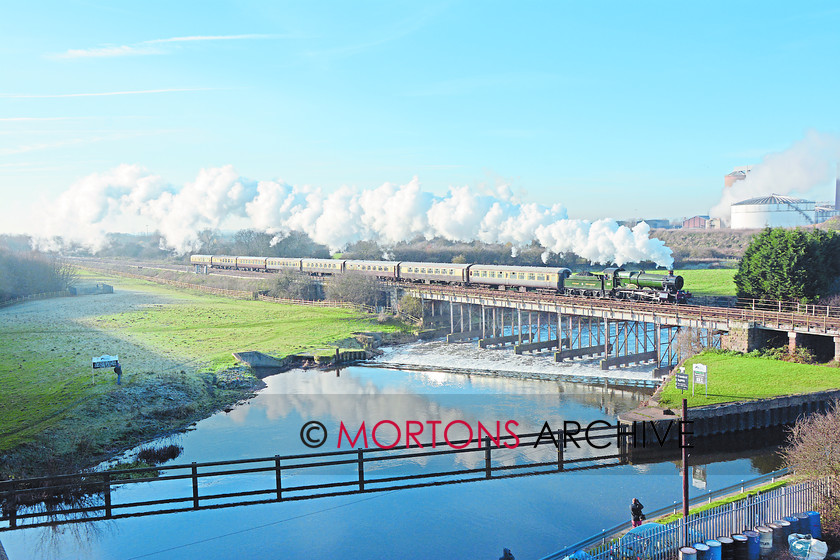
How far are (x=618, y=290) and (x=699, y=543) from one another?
112 ft

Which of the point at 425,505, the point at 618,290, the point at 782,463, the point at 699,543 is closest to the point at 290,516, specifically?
the point at 425,505

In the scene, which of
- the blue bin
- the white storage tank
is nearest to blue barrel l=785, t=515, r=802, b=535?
the blue bin

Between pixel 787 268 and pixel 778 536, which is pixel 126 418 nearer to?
pixel 778 536

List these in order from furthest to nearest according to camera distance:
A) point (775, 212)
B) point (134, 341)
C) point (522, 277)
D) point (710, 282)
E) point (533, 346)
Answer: point (775, 212) → point (710, 282) → point (522, 277) → point (533, 346) → point (134, 341)

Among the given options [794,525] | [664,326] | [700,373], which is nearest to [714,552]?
[794,525]

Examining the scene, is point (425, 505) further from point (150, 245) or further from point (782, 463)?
point (150, 245)

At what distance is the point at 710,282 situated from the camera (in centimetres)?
8706

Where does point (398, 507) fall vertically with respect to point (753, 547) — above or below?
below

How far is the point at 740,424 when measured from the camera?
90.4ft

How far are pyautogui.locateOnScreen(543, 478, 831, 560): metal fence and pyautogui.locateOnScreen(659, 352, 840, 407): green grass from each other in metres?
10.5

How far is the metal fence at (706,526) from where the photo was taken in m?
14.2

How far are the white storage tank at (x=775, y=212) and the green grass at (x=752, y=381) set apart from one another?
13701 centimetres

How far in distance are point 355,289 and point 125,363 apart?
31.9 meters

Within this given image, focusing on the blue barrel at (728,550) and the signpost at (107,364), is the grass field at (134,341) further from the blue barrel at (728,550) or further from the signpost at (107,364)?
the blue barrel at (728,550)
